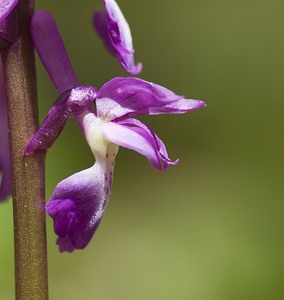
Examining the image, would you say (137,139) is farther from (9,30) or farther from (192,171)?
(192,171)

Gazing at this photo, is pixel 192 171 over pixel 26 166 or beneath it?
beneath

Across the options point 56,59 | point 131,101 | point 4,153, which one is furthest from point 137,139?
point 4,153

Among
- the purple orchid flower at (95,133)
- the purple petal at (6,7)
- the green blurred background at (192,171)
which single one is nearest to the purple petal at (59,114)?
the purple orchid flower at (95,133)

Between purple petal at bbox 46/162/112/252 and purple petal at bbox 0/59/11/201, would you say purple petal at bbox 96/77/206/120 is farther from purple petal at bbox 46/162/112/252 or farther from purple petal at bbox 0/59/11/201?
purple petal at bbox 0/59/11/201

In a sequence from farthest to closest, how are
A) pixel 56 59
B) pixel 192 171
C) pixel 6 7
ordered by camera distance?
pixel 192 171
pixel 56 59
pixel 6 7

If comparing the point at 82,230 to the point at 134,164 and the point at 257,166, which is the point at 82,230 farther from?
the point at 134,164

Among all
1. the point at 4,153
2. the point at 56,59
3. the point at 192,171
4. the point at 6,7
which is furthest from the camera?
the point at 192,171
